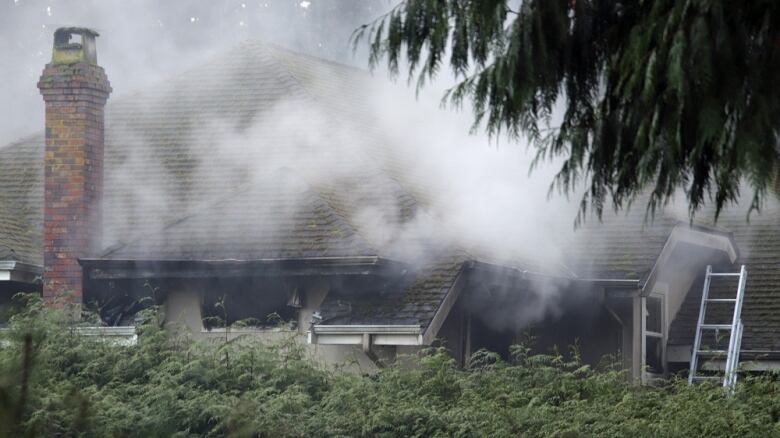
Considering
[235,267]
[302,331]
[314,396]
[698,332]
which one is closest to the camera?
[314,396]

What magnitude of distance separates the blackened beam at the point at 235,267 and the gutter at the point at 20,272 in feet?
3.12

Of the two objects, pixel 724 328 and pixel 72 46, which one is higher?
pixel 72 46

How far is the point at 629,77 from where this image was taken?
21.3 ft

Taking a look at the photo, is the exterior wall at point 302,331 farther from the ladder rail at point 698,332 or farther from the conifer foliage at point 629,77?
the conifer foliage at point 629,77

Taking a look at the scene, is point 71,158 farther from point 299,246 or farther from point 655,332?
point 655,332

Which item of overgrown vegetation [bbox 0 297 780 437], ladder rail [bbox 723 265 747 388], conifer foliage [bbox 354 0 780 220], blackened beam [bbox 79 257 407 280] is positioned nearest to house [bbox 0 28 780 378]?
blackened beam [bbox 79 257 407 280]

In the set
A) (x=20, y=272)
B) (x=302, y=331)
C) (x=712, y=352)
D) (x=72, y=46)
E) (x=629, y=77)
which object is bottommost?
(x=712, y=352)

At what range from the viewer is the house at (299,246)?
1464 centimetres

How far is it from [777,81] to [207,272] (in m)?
9.81

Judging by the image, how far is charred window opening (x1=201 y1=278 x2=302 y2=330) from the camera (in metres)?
15.1

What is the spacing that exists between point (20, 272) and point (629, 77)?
1109 cm

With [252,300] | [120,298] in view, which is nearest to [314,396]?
[252,300]

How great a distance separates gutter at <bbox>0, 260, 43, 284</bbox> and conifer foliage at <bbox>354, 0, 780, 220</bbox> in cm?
972

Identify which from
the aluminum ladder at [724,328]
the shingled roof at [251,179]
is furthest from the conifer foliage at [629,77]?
the aluminum ladder at [724,328]
